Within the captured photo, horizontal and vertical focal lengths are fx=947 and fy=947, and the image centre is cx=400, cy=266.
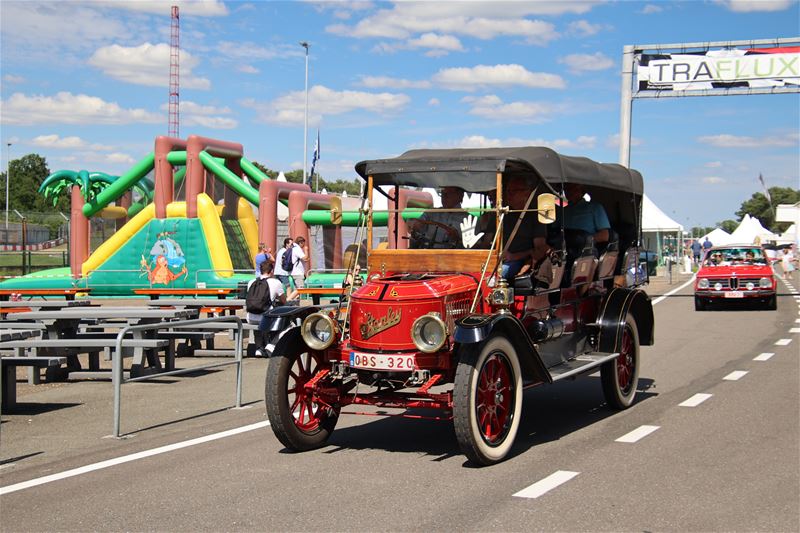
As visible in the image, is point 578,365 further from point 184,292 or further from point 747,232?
point 747,232

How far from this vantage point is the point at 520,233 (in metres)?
8.46

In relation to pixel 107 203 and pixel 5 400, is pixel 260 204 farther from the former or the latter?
pixel 5 400

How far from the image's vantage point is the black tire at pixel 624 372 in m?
9.59

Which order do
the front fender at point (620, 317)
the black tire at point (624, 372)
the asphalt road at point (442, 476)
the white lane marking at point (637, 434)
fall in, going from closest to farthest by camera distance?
the asphalt road at point (442, 476), the white lane marking at point (637, 434), the black tire at point (624, 372), the front fender at point (620, 317)

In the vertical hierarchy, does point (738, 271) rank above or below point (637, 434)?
above

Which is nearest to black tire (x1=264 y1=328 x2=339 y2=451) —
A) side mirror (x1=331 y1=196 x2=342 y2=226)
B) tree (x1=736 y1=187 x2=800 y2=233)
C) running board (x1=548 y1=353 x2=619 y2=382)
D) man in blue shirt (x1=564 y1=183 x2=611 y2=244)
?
side mirror (x1=331 y1=196 x2=342 y2=226)

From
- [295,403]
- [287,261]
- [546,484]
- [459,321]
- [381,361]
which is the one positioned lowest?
[546,484]

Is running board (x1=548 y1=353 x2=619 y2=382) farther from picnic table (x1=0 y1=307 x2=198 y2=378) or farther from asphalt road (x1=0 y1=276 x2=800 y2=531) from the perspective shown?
picnic table (x1=0 y1=307 x2=198 y2=378)

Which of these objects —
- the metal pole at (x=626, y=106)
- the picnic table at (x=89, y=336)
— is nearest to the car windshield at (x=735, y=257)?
the metal pole at (x=626, y=106)

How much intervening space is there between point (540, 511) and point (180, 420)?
15.4 ft

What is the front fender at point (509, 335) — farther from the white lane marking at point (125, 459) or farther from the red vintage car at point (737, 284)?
the red vintage car at point (737, 284)

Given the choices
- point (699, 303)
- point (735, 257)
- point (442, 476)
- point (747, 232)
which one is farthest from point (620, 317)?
point (747, 232)

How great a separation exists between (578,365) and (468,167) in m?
2.23

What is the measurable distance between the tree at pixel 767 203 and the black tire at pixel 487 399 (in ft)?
489
